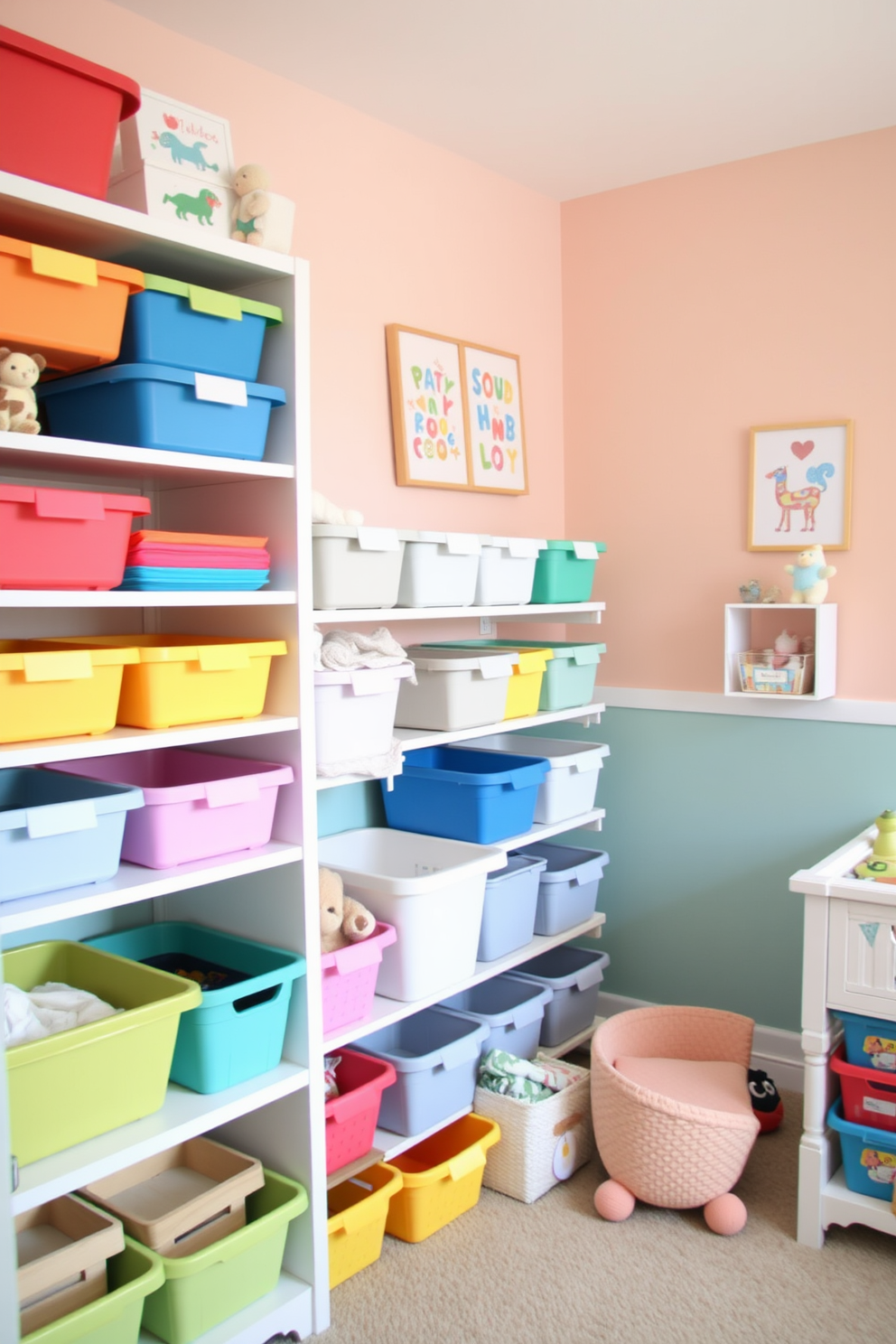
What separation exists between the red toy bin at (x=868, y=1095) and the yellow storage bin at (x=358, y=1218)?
0.92 metres

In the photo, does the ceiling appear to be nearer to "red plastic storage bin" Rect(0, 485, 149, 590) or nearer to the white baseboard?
"red plastic storage bin" Rect(0, 485, 149, 590)

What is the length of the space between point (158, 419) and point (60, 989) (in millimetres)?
961

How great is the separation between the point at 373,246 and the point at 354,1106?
193 cm

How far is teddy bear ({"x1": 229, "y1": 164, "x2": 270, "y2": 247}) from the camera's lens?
6.13 ft

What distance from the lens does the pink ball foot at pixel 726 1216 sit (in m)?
2.26

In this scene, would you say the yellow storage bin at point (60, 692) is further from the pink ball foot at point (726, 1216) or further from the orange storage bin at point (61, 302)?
the pink ball foot at point (726, 1216)

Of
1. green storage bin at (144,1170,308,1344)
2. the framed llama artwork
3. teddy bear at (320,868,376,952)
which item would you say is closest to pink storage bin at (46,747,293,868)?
teddy bear at (320,868,376,952)

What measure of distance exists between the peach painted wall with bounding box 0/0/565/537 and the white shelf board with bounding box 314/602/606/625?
0.88 feet

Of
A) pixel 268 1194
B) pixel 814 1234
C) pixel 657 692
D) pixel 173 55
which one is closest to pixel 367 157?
pixel 173 55

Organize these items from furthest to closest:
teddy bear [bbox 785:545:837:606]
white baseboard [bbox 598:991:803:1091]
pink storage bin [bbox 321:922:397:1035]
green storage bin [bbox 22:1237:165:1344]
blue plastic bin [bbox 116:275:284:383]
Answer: white baseboard [bbox 598:991:803:1091]
teddy bear [bbox 785:545:837:606]
pink storage bin [bbox 321:922:397:1035]
blue plastic bin [bbox 116:275:284:383]
green storage bin [bbox 22:1237:165:1344]

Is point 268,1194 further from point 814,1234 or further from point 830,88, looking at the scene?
point 830,88

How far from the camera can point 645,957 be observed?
3195 millimetres

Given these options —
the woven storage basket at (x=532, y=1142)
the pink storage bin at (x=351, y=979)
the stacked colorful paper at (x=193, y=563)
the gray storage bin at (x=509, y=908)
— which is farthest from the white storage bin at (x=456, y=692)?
the woven storage basket at (x=532, y=1142)

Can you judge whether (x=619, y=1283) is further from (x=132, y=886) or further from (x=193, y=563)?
(x=193, y=563)
